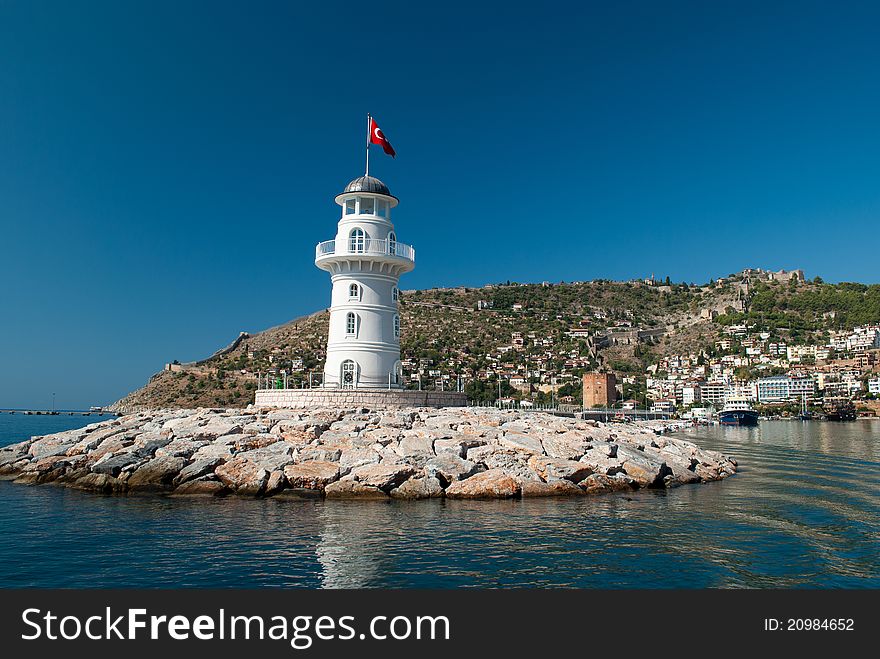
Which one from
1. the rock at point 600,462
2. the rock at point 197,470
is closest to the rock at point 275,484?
the rock at point 197,470

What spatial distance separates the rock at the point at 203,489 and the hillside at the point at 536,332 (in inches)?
2364

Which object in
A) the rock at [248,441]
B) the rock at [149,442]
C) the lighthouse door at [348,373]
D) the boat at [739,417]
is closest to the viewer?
the rock at [248,441]

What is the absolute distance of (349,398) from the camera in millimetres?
23188

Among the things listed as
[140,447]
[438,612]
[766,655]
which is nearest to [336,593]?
[438,612]

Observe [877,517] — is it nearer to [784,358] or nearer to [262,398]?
[262,398]

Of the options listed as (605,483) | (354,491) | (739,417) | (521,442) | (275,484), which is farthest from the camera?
(739,417)

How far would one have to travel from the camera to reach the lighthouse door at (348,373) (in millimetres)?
24719

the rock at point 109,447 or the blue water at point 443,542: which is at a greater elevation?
the rock at point 109,447

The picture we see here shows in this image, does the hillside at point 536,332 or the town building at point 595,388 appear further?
the town building at point 595,388

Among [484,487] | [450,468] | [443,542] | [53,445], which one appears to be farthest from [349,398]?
[443,542]

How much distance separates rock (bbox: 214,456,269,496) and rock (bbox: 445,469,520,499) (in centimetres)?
462

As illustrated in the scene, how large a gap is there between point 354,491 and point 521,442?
510cm

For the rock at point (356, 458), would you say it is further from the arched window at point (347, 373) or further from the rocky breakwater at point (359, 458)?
the arched window at point (347, 373)

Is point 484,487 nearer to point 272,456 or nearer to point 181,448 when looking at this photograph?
point 272,456
